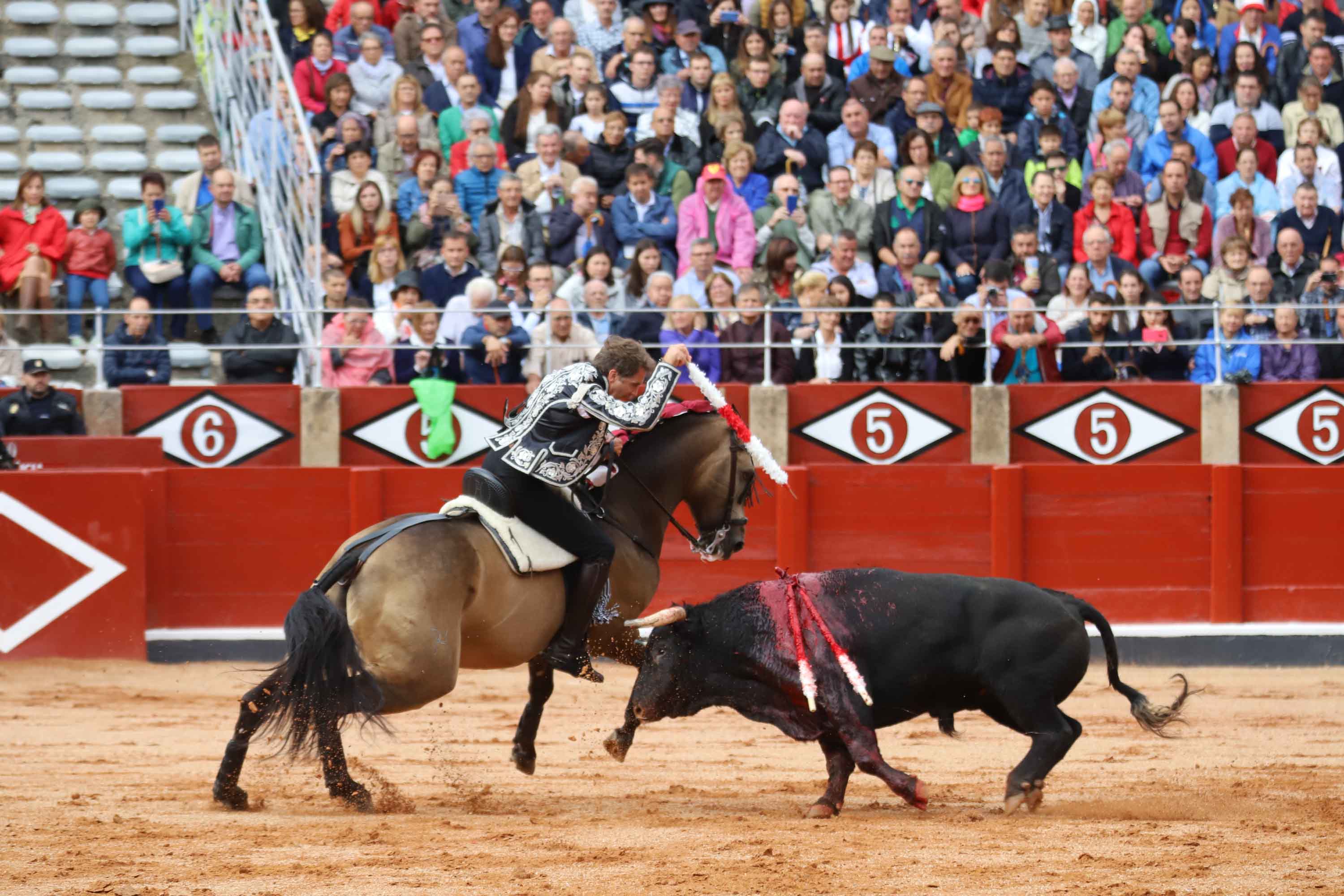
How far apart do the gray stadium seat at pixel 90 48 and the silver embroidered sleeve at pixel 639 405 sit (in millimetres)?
8258

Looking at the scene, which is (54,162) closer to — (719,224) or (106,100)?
(106,100)

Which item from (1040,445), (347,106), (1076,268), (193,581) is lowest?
(193,581)

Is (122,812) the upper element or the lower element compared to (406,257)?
lower

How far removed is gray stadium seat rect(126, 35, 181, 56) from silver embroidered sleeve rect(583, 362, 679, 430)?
8168 millimetres

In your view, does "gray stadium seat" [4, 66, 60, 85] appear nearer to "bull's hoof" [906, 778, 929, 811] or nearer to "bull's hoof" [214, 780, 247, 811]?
"bull's hoof" [214, 780, 247, 811]

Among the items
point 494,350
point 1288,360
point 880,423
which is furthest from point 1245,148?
point 494,350

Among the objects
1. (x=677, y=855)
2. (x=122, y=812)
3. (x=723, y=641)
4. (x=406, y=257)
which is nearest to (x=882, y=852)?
(x=677, y=855)

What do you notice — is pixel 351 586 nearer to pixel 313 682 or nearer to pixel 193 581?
pixel 313 682

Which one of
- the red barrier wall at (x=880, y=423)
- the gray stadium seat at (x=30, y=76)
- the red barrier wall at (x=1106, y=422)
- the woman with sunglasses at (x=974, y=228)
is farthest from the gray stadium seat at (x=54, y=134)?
the red barrier wall at (x=1106, y=422)

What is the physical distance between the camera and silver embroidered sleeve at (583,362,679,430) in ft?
21.7

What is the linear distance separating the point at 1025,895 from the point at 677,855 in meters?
1.14

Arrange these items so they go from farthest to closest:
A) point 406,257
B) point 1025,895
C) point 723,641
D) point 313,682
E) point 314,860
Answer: point 406,257 → point 723,641 → point 313,682 → point 314,860 → point 1025,895

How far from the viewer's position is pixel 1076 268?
11.4 meters

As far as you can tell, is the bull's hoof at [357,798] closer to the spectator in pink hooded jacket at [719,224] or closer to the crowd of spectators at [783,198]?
the crowd of spectators at [783,198]
